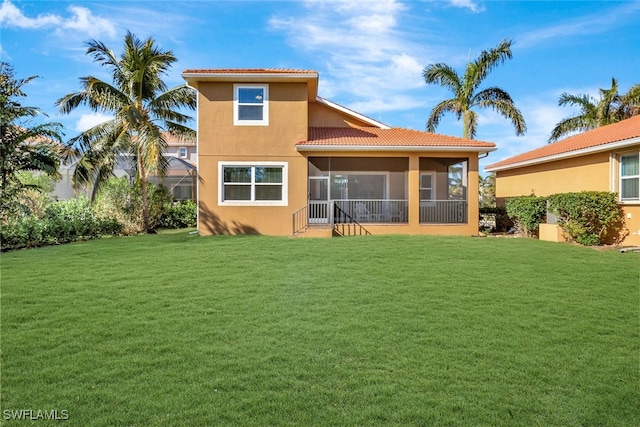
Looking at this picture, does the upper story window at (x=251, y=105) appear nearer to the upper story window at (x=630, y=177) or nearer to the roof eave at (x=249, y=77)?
the roof eave at (x=249, y=77)

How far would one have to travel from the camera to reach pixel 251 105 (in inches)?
695

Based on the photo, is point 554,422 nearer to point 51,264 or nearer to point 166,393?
point 166,393

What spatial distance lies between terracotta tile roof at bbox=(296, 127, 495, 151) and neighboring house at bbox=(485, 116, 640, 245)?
147 inches

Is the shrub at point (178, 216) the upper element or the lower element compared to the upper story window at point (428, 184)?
lower

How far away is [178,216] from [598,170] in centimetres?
2013

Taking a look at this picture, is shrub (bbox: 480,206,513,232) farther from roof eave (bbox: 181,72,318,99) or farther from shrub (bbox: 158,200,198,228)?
shrub (bbox: 158,200,198,228)

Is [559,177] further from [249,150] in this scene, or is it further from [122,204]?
[122,204]

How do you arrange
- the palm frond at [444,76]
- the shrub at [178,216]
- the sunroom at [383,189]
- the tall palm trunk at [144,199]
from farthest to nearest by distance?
1. the palm frond at [444,76]
2. the shrub at [178,216]
3. the tall palm trunk at [144,199]
4. the sunroom at [383,189]

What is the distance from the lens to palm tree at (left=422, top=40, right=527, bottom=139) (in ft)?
80.3

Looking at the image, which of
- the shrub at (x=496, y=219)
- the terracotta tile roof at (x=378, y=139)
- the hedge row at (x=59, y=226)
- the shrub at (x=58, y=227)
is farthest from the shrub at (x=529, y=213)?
the shrub at (x=58, y=227)

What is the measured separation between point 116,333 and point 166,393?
209 cm

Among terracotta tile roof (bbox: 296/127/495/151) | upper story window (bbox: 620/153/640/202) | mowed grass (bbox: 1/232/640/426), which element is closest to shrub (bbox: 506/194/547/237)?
upper story window (bbox: 620/153/640/202)

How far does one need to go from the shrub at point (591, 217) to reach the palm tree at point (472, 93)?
1026cm

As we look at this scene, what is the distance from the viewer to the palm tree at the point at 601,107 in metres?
27.0
